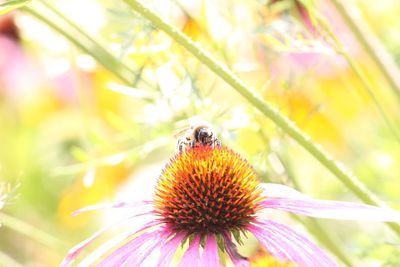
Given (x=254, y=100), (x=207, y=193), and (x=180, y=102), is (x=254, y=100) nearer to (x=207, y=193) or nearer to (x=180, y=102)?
(x=207, y=193)

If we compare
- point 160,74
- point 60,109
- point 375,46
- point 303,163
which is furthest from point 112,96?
point 375,46

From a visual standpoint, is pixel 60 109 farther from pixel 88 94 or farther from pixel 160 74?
pixel 160 74

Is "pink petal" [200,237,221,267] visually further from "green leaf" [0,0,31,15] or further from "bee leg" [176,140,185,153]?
"green leaf" [0,0,31,15]

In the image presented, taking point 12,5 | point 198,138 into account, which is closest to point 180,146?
point 198,138

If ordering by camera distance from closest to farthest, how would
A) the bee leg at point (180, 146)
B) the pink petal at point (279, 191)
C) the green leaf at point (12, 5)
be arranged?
the green leaf at point (12, 5) < the pink petal at point (279, 191) < the bee leg at point (180, 146)

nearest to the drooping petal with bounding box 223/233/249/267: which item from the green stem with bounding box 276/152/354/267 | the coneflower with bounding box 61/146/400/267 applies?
the coneflower with bounding box 61/146/400/267

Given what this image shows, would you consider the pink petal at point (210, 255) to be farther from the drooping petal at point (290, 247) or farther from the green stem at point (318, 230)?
the green stem at point (318, 230)

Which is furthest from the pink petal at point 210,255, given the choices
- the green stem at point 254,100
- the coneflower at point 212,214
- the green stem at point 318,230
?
the green stem at point 318,230
